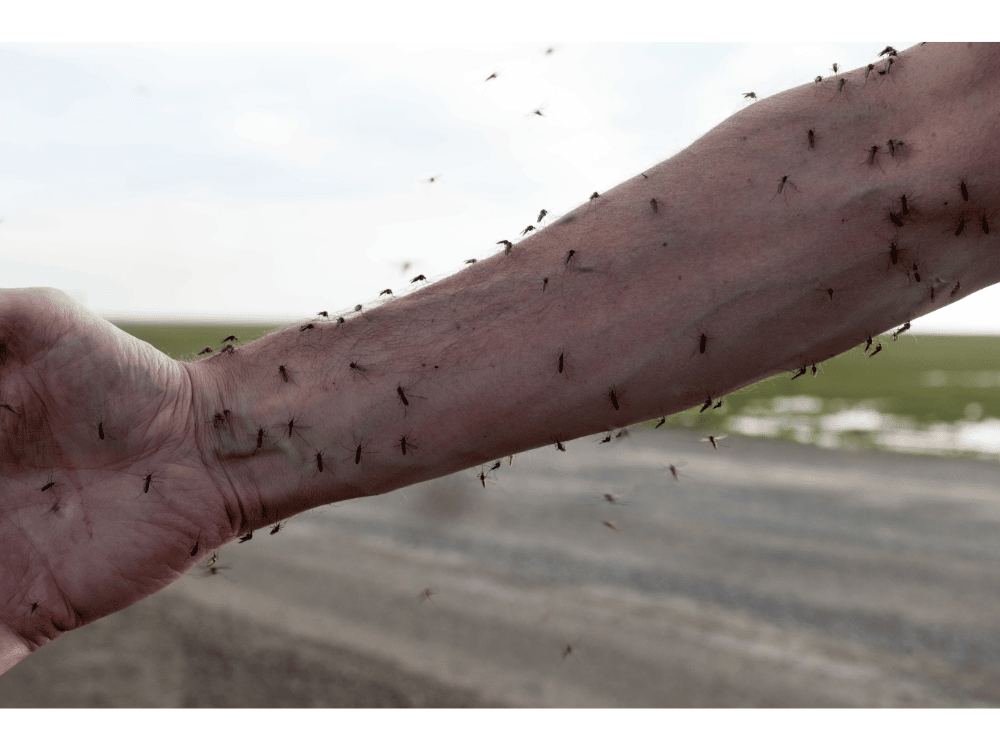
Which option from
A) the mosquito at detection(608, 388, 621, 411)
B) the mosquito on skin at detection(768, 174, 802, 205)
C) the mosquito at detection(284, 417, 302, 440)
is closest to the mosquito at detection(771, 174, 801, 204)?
the mosquito on skin at detection(768, 174, 802, 205)

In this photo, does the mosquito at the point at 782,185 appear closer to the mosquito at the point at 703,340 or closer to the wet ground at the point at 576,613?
the mosquito at the point at 703,340

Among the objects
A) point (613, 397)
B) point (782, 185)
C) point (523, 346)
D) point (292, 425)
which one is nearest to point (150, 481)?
point (292, 425)

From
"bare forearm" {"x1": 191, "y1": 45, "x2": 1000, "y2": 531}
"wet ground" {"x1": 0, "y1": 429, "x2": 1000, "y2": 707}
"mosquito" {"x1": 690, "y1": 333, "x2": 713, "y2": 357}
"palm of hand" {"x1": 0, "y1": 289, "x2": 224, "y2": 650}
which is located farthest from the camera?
"wet ground" {"x1": 0, "y1": 429, "x2": 1000, "y2": 707}

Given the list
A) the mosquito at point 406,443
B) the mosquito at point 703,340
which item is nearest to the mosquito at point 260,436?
the mosquito at point 406,443

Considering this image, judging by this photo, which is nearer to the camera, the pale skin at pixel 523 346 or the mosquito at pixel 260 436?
the pale skin at pixel 523 346

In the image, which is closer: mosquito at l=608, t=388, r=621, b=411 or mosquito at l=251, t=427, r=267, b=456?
mosquito at l=608, t=388, r=621, b=411

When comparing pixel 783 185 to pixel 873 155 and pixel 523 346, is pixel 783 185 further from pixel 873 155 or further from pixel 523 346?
pixel 523 346

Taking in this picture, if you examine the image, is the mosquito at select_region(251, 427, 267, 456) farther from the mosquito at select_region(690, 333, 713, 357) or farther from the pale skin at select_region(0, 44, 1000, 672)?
the mosquito at select_region(690, 333, 713, 357)

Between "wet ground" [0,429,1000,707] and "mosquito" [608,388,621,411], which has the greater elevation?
"mosquito" [608,388,621,411]

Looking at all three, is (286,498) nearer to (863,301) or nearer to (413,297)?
(413,297)
